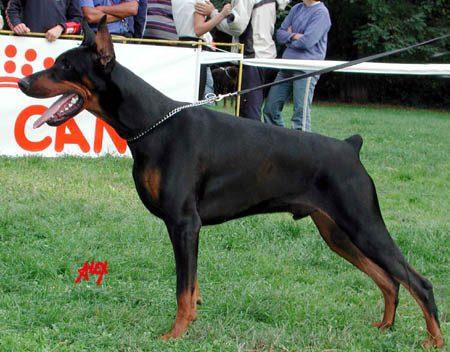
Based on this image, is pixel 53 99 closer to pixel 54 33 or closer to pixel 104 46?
pixel 54 33

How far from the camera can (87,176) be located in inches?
292

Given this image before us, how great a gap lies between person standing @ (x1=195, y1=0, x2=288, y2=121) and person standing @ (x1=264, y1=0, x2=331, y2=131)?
19cm

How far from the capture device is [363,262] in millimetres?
4285

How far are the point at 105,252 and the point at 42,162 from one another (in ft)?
9.77

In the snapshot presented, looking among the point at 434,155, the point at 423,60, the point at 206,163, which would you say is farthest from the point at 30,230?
the point at 423,60

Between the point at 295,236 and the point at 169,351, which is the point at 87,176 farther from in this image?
the point at 169,351

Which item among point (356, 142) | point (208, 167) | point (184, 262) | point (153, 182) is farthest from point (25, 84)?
point (356, 142)

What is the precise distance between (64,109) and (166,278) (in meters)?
1.49

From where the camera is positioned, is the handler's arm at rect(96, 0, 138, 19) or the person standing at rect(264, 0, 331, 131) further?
the person standing at rect(264, 0, 331, 131)

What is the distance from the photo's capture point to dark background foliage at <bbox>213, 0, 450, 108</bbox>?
24.8 meters

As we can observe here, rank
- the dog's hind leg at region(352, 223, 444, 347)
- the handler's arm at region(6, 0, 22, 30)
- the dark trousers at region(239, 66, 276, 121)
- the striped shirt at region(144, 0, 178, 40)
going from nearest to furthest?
1. the dog's hind leg at region(352, 223, 444, 347)
2. the handler's arm at region(6, 0, 22, 30)
3. the dark trousers at region(239, 66, 276, 121)
4. the striped shirt at region(144, 0, 178, 40)

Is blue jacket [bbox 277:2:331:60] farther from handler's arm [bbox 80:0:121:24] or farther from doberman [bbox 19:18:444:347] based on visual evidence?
doberman [bbox 19:18:444:347]

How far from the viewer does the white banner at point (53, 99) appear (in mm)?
8305

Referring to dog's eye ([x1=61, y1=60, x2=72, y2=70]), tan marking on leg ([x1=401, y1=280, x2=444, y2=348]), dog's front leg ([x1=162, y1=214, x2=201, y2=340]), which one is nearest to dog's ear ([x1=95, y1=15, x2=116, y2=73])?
dog's eye ([x1=61, y1=60, x2=72, y2=70])
